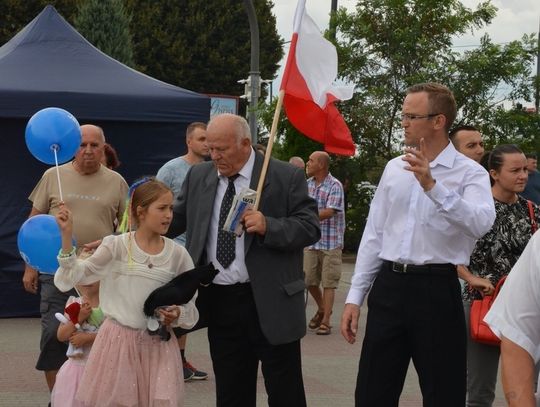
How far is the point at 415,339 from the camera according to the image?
489cm

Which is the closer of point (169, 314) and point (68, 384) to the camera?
point (169, 314)

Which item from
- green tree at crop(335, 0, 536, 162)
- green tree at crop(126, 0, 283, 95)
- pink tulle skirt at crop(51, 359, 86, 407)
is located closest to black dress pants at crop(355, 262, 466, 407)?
pink tulle skirt at crop(51, 359, 86, 407)

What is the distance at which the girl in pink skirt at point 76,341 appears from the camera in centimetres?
611

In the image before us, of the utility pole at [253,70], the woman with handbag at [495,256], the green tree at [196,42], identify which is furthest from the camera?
the green tree at [196,42]

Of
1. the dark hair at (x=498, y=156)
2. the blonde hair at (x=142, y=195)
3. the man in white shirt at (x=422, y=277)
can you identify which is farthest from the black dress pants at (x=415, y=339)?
the dark hair at (x=498, y=156)

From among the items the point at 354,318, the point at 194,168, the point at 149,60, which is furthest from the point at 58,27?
the point at 149,60

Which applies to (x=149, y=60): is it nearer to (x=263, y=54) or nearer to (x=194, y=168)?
(x=263, y=54)

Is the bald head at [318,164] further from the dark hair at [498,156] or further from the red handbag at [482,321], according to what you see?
the red handbag at [482,321]

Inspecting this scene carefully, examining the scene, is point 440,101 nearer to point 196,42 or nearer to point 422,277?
point 422,277

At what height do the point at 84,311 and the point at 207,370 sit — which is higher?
the point at 84,311

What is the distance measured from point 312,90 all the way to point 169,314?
1394 millimetres

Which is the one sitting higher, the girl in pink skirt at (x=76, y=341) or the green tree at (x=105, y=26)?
the green tree at (x=105, y=26)

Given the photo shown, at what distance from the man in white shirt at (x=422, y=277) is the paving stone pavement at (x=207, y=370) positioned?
9.56ft

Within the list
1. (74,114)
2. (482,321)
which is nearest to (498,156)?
(482,321)
